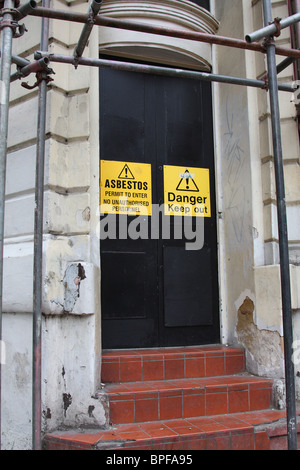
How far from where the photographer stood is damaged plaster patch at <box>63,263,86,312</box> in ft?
11.8

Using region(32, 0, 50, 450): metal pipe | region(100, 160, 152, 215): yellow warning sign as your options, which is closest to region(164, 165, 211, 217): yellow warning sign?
region(100, 160, 152, 215): yellow warning sign

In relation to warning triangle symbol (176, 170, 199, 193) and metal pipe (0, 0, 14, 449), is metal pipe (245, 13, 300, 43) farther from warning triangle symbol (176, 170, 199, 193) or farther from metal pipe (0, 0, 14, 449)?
warning triangle symbol (176, 170, 199, 193)

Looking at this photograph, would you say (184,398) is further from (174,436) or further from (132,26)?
(132,26)

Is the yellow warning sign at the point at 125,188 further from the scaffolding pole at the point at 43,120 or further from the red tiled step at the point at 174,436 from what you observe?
the red tiled step at the point at 174,436

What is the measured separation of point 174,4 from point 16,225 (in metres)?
2.99

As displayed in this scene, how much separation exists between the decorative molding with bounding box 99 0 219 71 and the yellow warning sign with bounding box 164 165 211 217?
1282 millimetres

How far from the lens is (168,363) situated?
13.4 feet

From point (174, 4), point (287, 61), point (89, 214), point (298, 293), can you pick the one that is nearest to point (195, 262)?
point (298, 293)

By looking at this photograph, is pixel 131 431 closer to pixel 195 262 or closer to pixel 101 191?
pixel 195 262

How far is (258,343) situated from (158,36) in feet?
11.4

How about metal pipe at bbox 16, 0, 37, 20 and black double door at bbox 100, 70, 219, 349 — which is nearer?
metal pipe at bbox 16, 0, 37, 20

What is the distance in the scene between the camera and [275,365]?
4.04 meters

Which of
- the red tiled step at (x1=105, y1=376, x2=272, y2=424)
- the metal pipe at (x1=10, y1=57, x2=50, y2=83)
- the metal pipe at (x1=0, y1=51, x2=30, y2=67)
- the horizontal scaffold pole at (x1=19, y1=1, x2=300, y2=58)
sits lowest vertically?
the red tiled step at (x1=105, y1=376, x2=272, y2=424)

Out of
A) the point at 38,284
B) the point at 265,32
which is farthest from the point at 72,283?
the point at 265,32
